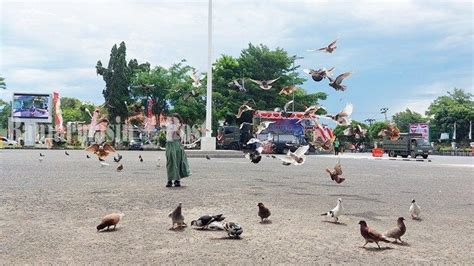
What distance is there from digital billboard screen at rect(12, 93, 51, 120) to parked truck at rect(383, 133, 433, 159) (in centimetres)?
3737

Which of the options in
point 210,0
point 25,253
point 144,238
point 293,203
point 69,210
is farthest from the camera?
point 210,0

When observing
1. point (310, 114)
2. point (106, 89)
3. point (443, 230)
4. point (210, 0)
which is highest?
Answer: point (210, 0)

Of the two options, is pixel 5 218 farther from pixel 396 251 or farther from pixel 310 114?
pixel 310 114

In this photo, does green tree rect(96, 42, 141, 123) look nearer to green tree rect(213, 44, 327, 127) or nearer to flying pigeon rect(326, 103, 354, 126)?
green tree rect(213, 44, 327, 127)

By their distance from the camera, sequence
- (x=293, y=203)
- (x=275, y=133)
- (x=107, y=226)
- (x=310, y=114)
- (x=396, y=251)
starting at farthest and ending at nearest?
(x=275, y=133) → (x=310, y=114) → (x=293, y=203) → (x=107, y=226) → (x=396, y=251)

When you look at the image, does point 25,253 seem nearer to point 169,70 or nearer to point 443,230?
point 443,230

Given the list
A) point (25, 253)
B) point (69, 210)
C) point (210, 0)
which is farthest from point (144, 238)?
point (210, 0)

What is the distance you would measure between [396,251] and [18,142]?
170 ft

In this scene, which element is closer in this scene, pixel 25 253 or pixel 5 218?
pixel 25 253

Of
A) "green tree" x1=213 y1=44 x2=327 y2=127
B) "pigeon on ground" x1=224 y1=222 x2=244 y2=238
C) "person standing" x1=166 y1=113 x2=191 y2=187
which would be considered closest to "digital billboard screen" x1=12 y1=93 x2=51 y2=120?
"green tree" x1=213 y1=44 x2=327 y2=127

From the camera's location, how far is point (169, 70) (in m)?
53.2

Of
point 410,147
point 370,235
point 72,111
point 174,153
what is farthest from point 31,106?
point 370,235

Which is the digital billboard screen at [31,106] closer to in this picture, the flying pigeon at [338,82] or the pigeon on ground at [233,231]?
the flying pigeon at [338,82]

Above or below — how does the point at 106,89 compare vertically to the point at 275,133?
above
